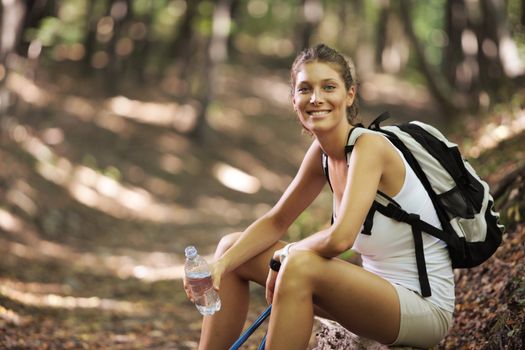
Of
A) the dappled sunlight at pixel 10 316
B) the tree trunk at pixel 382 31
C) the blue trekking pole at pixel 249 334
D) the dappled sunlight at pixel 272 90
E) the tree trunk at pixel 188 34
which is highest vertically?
the tree trunk at pixel 382 31

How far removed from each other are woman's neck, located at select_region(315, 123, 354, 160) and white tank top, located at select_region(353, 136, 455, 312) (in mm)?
273

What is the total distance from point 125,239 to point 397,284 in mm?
8068

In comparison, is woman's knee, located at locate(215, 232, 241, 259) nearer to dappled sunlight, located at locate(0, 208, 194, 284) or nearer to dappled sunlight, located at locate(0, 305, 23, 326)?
dappled sunlight, located at locate(0, 305, 23, 326)

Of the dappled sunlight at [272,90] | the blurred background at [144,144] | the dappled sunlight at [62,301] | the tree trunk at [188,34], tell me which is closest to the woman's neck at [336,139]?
the blurred background at [144,144]

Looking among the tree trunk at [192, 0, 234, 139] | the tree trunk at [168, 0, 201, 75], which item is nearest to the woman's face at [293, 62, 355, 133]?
the tree trunk at [192, 0, 234, 139]

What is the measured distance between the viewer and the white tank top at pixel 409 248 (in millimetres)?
3166

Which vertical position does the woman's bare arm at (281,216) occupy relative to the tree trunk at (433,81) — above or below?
below

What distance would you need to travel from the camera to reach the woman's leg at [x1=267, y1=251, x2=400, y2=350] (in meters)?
3.02

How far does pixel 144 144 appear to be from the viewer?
52.0 feet

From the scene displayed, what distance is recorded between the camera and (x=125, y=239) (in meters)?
10.7

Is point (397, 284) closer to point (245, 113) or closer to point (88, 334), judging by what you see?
point (88, 334)

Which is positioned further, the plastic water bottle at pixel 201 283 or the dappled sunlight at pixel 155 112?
the dappled sunlight at pixel 155 112

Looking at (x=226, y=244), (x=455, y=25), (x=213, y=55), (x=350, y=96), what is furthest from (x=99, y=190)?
(x=455, y=25)

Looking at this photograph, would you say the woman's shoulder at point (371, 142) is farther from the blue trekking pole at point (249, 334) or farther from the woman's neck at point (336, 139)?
the blue trekking pole at point (249, 334)
